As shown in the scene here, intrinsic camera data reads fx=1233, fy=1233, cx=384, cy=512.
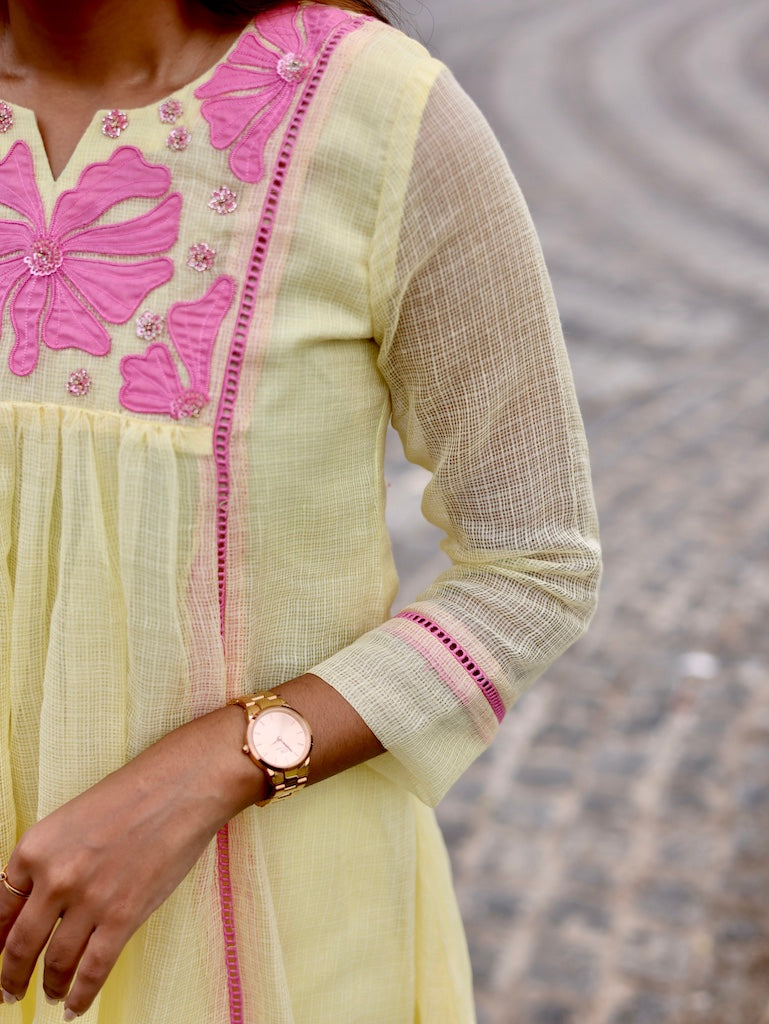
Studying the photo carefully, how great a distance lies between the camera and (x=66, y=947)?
1031 millimetres

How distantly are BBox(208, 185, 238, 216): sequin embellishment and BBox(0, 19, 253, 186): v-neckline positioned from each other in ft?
0.26

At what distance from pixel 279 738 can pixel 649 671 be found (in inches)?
114

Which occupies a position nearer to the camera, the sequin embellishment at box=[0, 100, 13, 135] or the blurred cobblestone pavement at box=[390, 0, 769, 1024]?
the sequin embellishment at box=[0, 100, 13, 135]

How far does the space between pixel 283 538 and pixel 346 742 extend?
0.20 meters

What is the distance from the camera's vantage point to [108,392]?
1.08 m

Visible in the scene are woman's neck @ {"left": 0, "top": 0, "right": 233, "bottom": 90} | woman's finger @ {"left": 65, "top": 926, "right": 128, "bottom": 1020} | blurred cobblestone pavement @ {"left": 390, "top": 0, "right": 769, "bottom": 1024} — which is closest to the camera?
woman's finger @ {"left": 65, "top": 926, "right": 128, "bottom": 1020}

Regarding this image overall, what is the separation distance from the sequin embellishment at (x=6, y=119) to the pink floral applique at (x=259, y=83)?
183mm

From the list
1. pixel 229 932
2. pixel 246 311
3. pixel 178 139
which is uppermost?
pixel 178 139

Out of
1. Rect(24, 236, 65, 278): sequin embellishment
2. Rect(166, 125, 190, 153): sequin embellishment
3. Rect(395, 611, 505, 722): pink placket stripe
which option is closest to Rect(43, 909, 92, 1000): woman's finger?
Rect(395, 611, 505, 722): pink placket stripe

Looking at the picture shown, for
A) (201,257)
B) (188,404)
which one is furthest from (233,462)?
(201,257)

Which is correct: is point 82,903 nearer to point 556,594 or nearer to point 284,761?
point 284,761

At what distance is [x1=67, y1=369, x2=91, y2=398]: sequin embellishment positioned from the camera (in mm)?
1083

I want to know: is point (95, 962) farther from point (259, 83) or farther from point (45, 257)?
point (259, 83)

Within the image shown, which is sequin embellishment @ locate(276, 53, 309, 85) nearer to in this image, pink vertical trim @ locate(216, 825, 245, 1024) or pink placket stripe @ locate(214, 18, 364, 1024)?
pink placket stripe @ locate(214, 18, 364, 1024)
